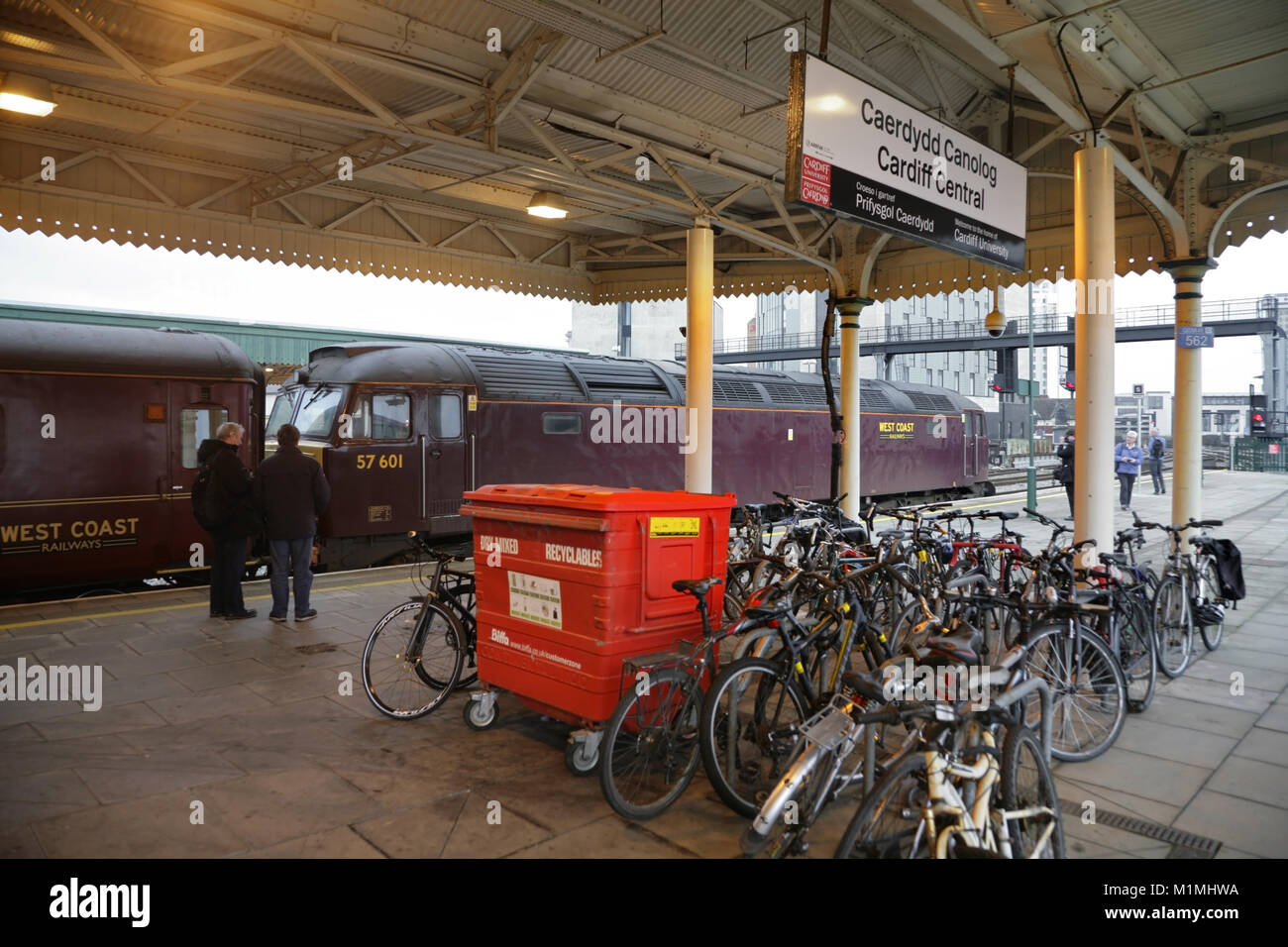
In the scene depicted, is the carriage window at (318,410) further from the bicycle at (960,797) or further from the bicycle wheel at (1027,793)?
the bicycle wheel at (1027,793)

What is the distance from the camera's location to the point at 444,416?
454 inches

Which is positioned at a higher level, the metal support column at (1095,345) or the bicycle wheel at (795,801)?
the metal support column at (1095,345)

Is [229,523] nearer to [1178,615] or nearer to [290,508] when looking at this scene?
[290,508]

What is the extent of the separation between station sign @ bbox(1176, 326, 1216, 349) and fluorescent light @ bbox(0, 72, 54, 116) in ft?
35.7

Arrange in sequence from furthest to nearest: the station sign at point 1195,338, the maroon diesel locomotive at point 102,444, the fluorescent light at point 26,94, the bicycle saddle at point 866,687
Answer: the station sign at point 1195,338
the maroon diesel locomotive at point 102,444
the fluorescent light at point 26,94
the bicycle saddle at point 866,687

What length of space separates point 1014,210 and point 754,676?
5178 mm

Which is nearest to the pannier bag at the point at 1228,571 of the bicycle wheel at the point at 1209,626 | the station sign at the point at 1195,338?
the bicycle wheel at the point at 1209,626

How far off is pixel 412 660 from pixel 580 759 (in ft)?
4.95

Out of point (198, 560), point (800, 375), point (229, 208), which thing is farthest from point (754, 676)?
point (800, 375)

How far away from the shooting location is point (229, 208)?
10.4m

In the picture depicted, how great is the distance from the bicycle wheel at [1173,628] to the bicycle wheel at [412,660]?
17.3 feet

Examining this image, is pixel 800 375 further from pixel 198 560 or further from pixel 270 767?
pixel 270 767

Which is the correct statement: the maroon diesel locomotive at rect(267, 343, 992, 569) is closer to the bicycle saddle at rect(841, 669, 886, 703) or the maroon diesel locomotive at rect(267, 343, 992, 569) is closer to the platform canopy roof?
the platform canopy roof

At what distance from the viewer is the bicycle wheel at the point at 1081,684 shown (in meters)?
4.85
